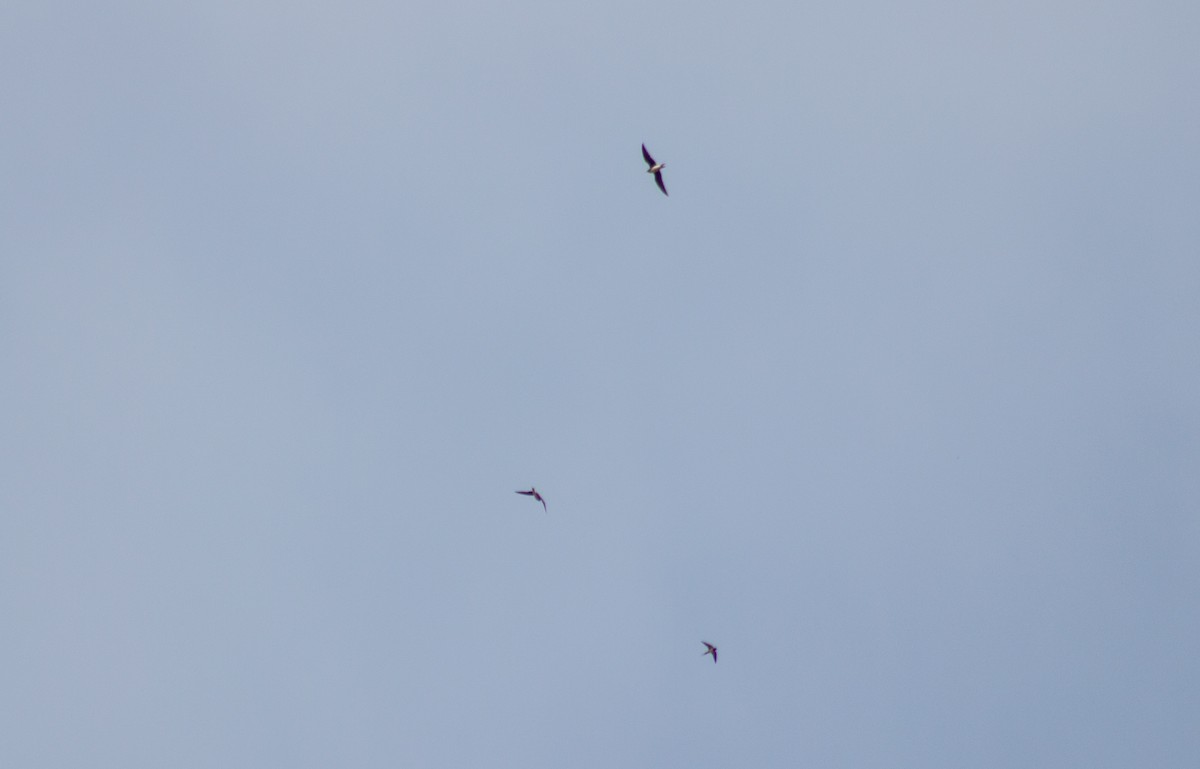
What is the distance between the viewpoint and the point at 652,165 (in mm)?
68312

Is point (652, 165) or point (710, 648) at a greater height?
point (652, 165)

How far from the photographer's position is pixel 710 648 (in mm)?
78375

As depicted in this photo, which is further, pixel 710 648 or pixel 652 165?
pixel 710 648

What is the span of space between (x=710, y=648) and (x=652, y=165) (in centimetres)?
2989
